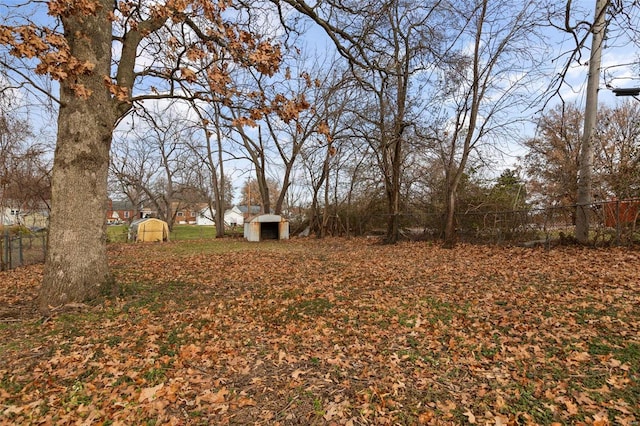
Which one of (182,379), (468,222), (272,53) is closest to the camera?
(182,379)

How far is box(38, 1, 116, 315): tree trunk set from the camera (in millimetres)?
4645

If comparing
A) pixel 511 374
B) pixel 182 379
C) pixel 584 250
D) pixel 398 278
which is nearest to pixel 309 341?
pixel 182 379

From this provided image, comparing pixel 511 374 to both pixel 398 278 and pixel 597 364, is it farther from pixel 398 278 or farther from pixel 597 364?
pixel 398 278

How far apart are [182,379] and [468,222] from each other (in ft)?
42.0

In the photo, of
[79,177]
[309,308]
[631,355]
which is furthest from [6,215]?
[631,355]

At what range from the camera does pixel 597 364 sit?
321 centimetres

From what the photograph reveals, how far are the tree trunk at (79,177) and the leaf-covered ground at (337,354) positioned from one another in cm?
49

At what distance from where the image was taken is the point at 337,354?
366 cm

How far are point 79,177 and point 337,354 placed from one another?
14.0 ft

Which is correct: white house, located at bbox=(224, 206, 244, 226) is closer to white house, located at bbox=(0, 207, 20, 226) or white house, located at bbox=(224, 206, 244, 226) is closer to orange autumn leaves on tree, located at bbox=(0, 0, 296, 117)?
white house, located at bbox=(0, 207, 20, 226)

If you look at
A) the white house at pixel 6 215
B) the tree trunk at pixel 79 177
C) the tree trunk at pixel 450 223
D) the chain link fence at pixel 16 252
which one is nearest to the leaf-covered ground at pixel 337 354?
the tree trunk at pixel 79 177

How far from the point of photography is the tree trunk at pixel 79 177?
4.64m

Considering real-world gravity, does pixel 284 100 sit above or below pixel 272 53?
below

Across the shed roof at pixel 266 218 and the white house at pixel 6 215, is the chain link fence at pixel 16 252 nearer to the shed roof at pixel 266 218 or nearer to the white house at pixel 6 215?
the white house at pixel 6 215
